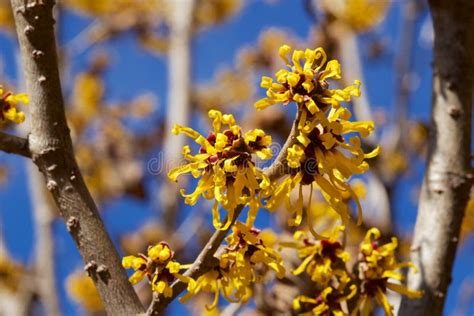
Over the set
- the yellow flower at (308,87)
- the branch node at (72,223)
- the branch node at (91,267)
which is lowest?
the branch node at (91,267)

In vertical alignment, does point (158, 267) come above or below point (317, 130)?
below

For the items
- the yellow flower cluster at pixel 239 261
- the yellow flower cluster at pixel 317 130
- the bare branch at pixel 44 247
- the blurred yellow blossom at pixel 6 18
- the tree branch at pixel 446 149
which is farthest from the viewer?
the blurred yellow blossom at pixel 6 18

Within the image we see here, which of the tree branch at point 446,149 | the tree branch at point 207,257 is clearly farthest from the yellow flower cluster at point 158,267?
the tree branch at point 446,149

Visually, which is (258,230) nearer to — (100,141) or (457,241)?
(457,241)

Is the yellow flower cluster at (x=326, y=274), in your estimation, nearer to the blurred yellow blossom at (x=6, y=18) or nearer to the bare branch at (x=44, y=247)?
the bare branch at (x=44, y=247)

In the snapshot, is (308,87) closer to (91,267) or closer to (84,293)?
(91,267)

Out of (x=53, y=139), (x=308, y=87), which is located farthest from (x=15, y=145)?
(x=308, y=87)

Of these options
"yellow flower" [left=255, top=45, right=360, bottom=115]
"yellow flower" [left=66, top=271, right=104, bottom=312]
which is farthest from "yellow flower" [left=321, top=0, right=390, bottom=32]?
"yellow flower" [left=255, top=45, right=360, bottom=115]

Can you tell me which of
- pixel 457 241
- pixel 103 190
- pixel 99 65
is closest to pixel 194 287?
pixel 457 241
